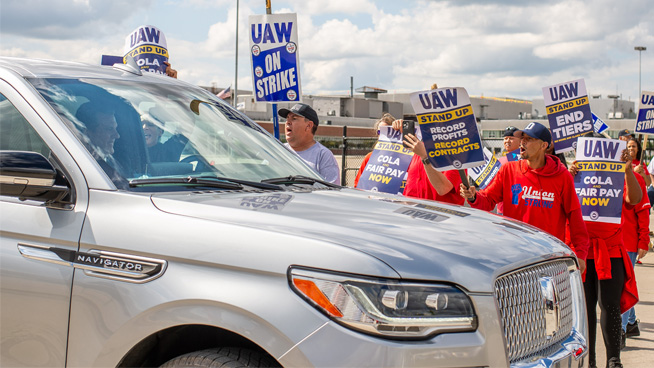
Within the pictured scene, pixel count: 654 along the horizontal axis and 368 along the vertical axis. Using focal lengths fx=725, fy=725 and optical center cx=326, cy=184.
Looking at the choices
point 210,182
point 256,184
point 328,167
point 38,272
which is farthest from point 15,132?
point 328,167

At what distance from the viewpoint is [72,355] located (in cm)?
285

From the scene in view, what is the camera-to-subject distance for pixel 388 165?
7121mm

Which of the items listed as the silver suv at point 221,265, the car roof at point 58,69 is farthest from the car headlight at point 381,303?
the car roof at point 58,69

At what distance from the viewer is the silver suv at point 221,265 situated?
2.53m

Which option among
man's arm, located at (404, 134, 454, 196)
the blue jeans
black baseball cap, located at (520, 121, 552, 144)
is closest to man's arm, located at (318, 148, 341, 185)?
man's arm, located at (404, 134, 454, 196)

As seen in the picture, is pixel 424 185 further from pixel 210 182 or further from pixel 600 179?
pixel 210 182

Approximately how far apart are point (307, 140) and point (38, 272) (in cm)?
463

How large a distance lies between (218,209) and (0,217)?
3.31ft

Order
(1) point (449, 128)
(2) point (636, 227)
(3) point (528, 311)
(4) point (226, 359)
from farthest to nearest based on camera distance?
(2) point (636, 227) → (1) point (449, 128) → (3) point (528, 311) → (4) point (226, 359)

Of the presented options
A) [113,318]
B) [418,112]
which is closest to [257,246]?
[113,318]

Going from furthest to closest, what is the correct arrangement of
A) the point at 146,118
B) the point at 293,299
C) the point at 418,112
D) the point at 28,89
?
the point at 418,112, the point at 146,118, the point at 28,89, the point at 293,299

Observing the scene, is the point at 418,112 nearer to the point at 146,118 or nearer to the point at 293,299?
the point at 146,118

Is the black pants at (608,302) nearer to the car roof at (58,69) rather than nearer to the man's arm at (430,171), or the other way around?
the man's arm at (430,171)

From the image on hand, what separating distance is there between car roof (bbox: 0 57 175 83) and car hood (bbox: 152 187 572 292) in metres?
1.09
